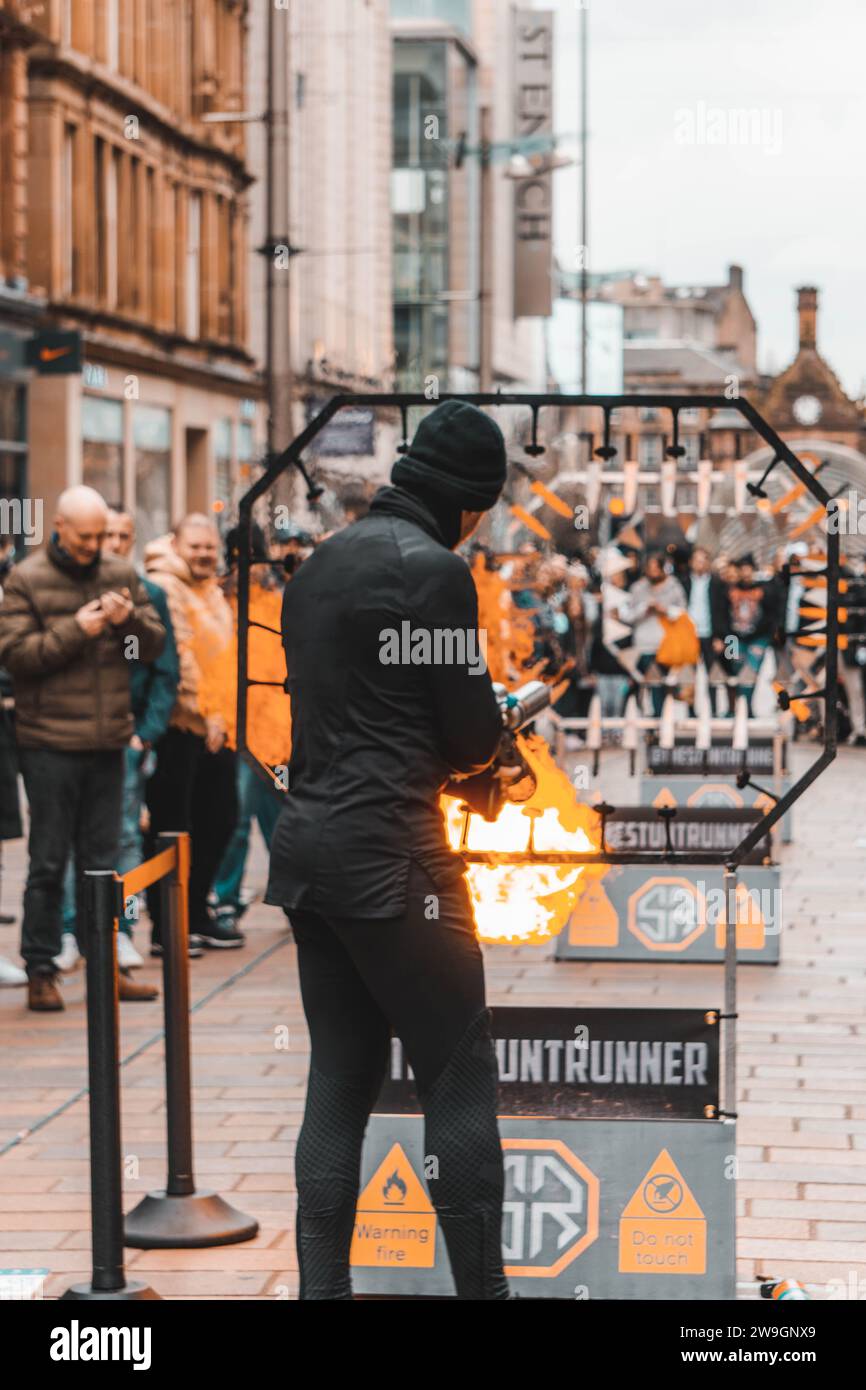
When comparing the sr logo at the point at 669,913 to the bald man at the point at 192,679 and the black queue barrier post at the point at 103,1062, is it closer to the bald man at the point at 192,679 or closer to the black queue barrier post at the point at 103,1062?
the bald man at the point at 192,679

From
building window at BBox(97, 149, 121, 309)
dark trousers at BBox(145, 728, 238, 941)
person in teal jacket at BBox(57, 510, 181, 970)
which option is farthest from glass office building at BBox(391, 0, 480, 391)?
person in teal jacket at BBox(57, 510, 181, 970)

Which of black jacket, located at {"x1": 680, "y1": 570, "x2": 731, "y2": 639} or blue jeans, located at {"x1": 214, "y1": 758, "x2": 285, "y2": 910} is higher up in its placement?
black jacket, located at {"x1": 680, "y1": 570, "x2": 731, "y2": 639}

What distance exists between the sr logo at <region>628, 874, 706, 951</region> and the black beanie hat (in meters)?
5.52

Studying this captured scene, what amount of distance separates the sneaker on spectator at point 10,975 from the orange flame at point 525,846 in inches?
102

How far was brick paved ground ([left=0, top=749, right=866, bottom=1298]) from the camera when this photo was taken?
5758 mm

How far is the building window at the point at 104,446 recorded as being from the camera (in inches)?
1172

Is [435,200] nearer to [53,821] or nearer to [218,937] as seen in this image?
[218,937]

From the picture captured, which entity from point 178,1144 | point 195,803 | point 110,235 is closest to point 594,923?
point 195,803

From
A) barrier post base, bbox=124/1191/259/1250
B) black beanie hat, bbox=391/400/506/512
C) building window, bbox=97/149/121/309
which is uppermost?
building window, bbox=97/149/121/309

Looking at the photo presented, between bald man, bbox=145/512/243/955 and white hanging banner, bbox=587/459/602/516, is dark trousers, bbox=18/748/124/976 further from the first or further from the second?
white hanging banner, bbox=587/459/602/516

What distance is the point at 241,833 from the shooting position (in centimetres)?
1091

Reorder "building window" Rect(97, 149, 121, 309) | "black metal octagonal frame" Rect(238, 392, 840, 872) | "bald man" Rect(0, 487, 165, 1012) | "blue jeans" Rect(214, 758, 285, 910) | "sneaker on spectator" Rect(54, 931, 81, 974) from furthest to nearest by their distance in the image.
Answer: "building window" Rect(97, 149, 121, 309), "blue jeans" Rect(214, 758, 285, 910), "sneaker on spectator" Rect(54, 931, 81, 974), "bald man" Rect(0, 487, 165, 1012), "black metal octagonal frame" Rect(238, 392, 840, 872)
